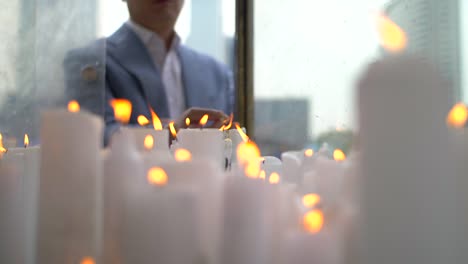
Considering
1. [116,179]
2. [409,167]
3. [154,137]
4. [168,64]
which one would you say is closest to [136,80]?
[168,64]

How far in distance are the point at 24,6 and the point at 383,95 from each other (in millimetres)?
1147

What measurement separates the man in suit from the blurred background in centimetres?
8

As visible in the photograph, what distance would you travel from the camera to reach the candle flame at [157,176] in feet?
0.76

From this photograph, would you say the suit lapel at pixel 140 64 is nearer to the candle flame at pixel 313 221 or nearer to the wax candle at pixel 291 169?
the wax candle at pixel 291 169

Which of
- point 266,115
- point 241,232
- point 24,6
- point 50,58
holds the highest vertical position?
point 24,6

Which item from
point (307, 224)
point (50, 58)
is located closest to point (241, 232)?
point (307, 224)

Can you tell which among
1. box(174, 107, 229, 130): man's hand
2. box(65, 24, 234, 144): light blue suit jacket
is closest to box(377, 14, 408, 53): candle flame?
box(174, 107, 229, 130): man's hand

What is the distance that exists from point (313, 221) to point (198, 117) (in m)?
0.83

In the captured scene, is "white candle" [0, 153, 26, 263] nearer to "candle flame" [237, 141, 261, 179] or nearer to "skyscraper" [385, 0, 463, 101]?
"candle flame" [237, 141, 261, 179]

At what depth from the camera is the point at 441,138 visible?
15 centimetres

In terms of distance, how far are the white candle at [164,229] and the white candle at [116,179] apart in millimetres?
27

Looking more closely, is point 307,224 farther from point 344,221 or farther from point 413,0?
point 413,0

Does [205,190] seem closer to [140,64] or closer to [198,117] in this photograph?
[198,117]

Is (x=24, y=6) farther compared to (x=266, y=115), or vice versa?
(x=266, y=115)
